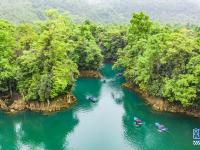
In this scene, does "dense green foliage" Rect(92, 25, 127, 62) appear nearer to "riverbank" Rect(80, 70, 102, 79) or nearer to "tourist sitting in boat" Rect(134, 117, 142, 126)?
"riverbank" Rect(80, 70, 102, 79)

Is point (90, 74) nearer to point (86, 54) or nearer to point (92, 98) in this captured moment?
point (86, 54)

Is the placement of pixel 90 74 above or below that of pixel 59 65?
below

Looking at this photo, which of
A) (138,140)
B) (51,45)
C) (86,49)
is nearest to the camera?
(138,140)

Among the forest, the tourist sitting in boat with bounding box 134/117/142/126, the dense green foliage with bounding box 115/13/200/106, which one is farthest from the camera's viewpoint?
the tourist sitting in boat with bounding box 134/117/142/126

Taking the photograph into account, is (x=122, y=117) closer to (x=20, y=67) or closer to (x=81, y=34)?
(x=20, y=67)

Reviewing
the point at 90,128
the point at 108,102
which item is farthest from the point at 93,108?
the point at 90,128

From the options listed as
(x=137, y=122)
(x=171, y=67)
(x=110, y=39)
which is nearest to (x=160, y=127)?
(x=137, y=122)

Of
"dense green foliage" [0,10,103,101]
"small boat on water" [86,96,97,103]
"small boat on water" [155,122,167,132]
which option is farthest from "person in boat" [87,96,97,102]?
"small boat on water" [155,122,167,132]
